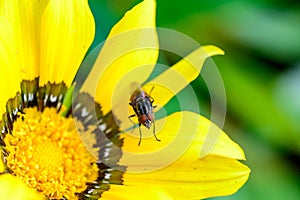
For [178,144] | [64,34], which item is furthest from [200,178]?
[64,34]

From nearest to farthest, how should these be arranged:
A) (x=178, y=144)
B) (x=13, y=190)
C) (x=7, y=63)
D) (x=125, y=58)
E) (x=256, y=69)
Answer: (x=13, y=190), (x=7, y=63), (x=178, y=144), (x=125, y=58), (x=256, y=69)

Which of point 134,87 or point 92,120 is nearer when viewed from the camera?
point 134,87

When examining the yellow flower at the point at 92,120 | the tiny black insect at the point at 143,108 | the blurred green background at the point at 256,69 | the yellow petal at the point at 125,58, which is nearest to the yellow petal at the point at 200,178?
the yellow flower at the point at 92,120

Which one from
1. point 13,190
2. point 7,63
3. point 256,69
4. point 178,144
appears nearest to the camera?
point 13,190

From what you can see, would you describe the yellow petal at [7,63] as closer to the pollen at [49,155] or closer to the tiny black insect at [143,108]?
the pollen at [49,155]

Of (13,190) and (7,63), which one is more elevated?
(7,63)

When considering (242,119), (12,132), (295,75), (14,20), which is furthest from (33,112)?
(295,75)

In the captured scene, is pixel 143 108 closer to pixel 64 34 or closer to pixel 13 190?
pixel 64 34
